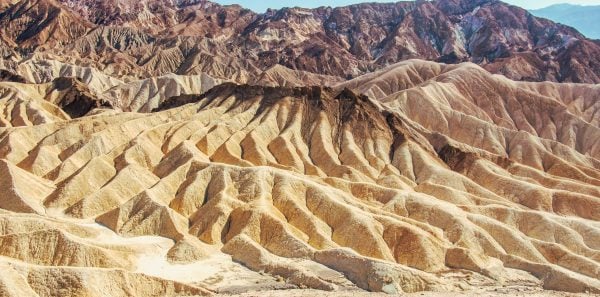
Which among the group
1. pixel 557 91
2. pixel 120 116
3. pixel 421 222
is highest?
pixel 557 91

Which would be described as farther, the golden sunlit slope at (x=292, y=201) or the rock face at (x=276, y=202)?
the golden sunlit slope at (x=292, y=201)

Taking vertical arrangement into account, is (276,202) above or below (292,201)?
below

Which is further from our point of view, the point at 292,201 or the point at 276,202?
the point at 276,202

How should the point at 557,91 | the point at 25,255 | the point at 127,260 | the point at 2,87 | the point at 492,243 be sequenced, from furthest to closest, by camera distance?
the point at 557,91 < the point at 2,87 < the point at 492,243 < the point at 127,260 < the point at 25,255

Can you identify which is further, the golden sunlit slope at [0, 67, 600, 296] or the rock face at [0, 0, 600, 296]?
the golden sunlit slope at [0, 67, 600, 296]

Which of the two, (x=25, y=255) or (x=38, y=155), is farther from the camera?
(x=38, y=155)

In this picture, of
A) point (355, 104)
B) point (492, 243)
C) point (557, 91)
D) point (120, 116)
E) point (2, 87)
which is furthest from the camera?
point (557, 91)

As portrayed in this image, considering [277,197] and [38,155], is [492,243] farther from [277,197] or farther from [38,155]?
[38,155]

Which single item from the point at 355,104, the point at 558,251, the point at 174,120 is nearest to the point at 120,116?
the point at 174,120
